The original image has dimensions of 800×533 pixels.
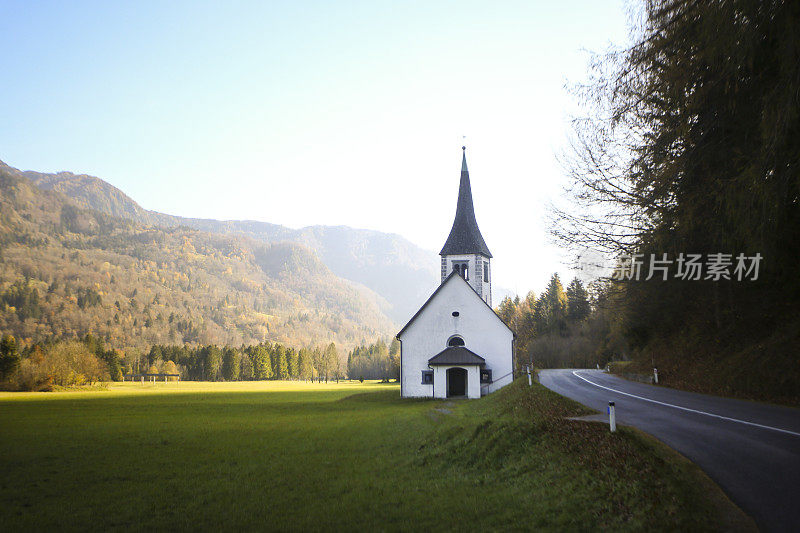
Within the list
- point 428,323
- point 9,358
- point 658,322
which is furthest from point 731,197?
point 9,358

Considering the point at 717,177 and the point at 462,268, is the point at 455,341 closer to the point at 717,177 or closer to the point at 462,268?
the point at 462,268

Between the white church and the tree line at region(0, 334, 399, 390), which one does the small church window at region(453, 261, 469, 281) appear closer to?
the white church

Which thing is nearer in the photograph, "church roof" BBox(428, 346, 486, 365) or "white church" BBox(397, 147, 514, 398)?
"church roof" BBox(428, 346, 486, 365)

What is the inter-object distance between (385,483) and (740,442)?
6.28 m

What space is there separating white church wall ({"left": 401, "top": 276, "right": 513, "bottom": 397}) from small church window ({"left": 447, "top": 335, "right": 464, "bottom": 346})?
9.5 inches

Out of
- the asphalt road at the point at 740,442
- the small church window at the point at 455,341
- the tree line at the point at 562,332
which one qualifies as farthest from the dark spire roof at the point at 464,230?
the asphalt road at the point at 740,442

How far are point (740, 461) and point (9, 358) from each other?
71.8m

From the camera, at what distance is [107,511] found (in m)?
8.53

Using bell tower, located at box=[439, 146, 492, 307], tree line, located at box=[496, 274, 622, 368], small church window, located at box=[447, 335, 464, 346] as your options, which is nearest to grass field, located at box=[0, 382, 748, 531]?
small church window, located at box=[447, 335, 464, 346]

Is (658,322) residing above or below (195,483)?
above

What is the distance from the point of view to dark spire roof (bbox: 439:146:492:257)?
4384 centimetres

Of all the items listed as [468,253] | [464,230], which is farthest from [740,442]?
[464,230]

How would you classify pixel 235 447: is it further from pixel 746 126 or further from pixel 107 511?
pixel 746 126

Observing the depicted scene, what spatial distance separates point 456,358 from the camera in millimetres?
33062
